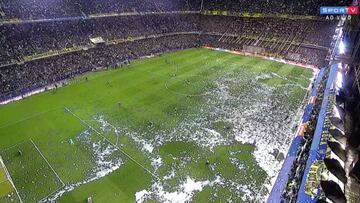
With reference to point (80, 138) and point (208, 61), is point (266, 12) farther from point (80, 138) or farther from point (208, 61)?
point (80, 138)

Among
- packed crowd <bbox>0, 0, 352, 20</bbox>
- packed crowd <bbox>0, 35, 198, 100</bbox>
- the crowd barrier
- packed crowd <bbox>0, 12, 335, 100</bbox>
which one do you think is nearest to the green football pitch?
the crowd barrier

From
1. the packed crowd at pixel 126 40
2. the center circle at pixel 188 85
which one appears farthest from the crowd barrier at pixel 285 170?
the packed crowd at pixel 126 40

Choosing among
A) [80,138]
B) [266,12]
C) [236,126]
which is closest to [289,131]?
[236,126]

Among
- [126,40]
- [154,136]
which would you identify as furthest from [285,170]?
[126,40]

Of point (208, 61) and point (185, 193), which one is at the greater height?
Answer: point (208, 61)

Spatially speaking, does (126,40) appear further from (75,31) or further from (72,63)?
(72,63)

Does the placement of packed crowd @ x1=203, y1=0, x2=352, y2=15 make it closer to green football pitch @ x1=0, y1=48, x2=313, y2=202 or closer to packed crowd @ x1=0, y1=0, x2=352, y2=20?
packed crowd @ x1=0, y1=0, x2=352, y2=20

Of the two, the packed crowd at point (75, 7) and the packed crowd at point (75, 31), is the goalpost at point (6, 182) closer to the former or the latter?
the packed crowd at point (75, 31)
